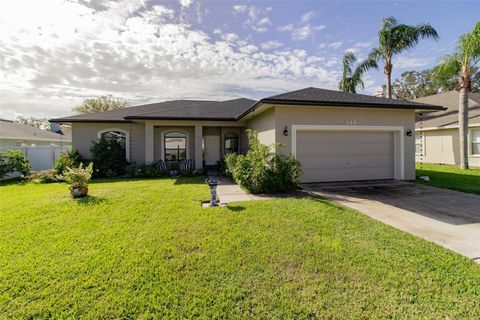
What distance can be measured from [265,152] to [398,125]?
606 cm

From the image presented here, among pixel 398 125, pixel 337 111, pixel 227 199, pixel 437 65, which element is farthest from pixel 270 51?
pixel 437 65

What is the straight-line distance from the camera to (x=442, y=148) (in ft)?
50.8

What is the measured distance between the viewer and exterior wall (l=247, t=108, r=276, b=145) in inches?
344

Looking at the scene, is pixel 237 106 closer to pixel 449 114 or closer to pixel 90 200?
pixel 90 200

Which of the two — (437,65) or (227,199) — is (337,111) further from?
(437,65)

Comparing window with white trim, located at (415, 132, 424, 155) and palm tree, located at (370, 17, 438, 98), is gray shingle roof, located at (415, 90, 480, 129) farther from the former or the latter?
palm tree, located at (370, 17, 438, 98)

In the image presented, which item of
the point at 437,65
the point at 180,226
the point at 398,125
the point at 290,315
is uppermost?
the point at 437,65

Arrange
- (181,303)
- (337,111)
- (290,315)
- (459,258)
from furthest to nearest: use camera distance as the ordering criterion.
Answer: (337,111)
(459,258)
(181,303)
(290,315)

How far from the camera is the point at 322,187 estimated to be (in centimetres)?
844

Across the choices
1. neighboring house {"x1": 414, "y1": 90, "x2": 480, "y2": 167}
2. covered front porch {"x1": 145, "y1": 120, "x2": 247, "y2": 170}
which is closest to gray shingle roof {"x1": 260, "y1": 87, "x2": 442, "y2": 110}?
covered front porch {"x1": 145, "y1": 120, "x2": 247, "y2": 170}

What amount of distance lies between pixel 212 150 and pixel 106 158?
20.7ft

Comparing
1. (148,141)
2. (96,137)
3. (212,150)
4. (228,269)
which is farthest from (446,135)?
(96,137)

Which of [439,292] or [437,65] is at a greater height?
[437,65]

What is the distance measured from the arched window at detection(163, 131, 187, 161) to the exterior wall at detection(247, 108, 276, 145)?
5.07 m
